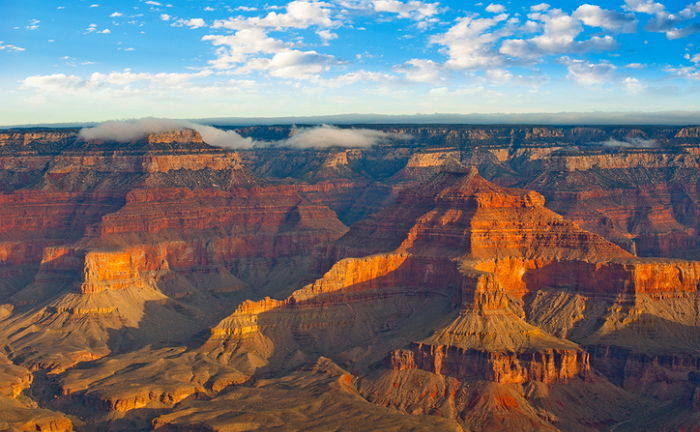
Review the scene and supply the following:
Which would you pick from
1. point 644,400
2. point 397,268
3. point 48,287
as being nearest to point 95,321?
point 48,287

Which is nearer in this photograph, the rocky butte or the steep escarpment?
the rocky butte

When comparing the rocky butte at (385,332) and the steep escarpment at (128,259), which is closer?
the rocky butte at (385,332)

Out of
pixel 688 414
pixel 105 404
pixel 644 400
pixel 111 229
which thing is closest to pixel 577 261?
pixel 644 400

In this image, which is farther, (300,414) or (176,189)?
(176,189)

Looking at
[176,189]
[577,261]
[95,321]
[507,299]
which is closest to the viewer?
[507,299]

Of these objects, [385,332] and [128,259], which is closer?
[385,332]

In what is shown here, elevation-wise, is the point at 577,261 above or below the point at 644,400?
above

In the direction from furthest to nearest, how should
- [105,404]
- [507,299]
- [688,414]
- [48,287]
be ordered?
[48,287] → [507,299] → [105,404] → [688,414]

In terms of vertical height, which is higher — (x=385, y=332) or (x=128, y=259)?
(x=128, y=259)

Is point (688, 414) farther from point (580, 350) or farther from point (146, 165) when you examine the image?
point (146, 165)
